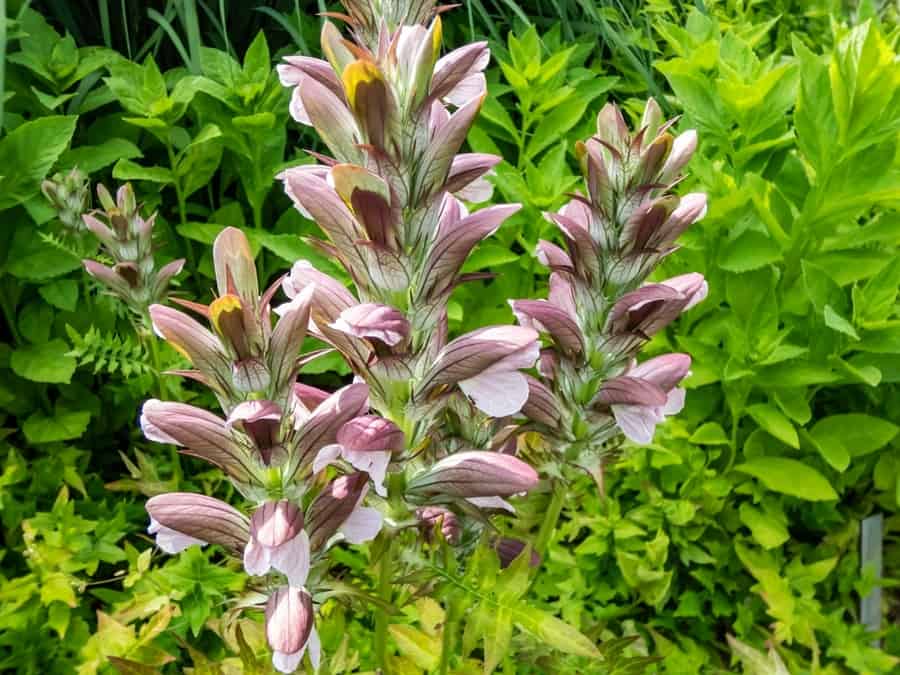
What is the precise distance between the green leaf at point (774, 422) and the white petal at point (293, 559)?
1.32m

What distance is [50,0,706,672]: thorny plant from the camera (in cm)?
77

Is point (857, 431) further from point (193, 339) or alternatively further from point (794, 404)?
point (193, 339)

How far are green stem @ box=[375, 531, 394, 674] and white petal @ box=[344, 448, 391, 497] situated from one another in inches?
6.5

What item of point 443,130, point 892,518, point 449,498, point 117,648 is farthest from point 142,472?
point 892,518

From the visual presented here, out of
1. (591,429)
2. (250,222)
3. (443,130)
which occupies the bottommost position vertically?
(250,222)

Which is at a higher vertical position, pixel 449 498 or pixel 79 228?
pixel 449 498

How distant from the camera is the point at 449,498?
0.90 m

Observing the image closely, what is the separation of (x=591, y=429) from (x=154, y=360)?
1.02 m

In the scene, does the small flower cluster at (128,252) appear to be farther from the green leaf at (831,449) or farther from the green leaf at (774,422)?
the green leaf at (831,449)

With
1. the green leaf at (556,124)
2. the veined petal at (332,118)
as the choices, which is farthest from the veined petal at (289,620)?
the green leaf at (556,124)

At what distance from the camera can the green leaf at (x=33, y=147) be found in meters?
1.97

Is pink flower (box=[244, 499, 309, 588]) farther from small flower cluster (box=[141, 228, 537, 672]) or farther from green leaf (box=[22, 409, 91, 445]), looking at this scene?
green leaf (box=[22, 409, 91, 445])

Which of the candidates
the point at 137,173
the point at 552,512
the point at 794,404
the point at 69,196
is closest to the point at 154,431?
the point at 552,512

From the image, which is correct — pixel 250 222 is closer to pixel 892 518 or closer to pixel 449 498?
pixel 449 498
